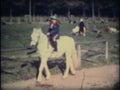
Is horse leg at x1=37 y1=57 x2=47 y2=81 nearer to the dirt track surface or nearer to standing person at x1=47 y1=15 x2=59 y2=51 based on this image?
the dirt track surface

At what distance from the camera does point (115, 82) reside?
7297 millimetres

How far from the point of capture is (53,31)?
23.4 ft

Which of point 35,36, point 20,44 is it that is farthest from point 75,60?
point 20,44

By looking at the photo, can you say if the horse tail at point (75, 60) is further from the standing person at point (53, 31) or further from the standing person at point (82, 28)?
the standing person at point (53, 31)

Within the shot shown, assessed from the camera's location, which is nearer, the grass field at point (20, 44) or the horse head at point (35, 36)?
the horse head at point (35, 36)

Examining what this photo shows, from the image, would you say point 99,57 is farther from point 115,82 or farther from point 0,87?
point 0,87

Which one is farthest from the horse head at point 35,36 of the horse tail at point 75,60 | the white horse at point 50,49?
the horse tail at point 75,60

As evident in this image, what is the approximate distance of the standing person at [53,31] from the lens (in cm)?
706

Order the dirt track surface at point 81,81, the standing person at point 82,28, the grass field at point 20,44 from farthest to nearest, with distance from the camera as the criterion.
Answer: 1. the standing person at point 82,28
2. the grass field at point 20,44
3. the dirt track surface at point 81,81

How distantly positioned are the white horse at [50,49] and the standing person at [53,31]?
10 cm

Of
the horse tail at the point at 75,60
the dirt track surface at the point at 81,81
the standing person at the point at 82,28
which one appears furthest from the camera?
the standing person at the point at 82,28

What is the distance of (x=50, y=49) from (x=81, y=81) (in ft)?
3.64

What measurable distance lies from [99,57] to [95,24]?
89 cm

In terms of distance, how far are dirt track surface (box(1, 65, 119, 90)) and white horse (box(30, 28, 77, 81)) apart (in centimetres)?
16
